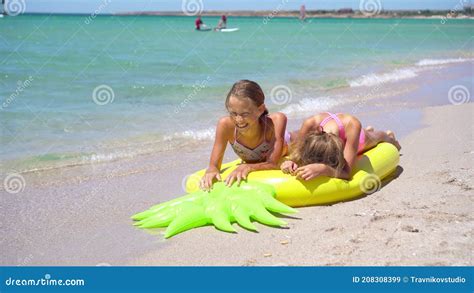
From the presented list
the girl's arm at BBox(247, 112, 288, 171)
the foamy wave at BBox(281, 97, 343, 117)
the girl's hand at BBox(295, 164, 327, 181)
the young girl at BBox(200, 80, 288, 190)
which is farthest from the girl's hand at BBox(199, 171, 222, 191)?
the foamy wave at BBox(281, 97, 343, 117)

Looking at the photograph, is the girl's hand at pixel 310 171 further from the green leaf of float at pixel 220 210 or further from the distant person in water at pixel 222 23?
the distant person in water at pixel 222 23

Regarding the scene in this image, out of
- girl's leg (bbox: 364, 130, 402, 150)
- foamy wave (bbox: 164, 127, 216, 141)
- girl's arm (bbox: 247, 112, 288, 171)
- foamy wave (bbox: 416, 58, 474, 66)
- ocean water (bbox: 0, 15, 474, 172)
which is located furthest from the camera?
foamy wave (bbox: 416, 58, 474, 66)

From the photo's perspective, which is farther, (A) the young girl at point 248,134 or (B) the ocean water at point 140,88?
(B) the ocean water at point 140,88

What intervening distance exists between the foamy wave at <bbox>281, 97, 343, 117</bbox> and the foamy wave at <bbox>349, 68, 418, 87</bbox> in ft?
9.20

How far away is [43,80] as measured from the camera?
11.9 meters

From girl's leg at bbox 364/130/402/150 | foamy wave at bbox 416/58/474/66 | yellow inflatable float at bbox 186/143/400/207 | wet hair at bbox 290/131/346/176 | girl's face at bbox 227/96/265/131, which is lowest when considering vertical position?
yellow inflatable float at bbox 186/143/400/207

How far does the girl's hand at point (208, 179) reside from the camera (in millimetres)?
4426

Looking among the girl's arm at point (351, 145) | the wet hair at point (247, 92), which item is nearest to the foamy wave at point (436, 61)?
the girl's arm at point (351, 145)

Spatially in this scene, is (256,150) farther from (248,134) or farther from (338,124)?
(338,124)

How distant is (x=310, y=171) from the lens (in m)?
4.37

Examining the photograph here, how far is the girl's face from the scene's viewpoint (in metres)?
4.48

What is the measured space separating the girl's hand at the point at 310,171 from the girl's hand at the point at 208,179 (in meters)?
0.67

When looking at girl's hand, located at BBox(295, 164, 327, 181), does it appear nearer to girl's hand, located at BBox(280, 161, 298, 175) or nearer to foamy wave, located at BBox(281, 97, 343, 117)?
girl's hand, located at BBox(280, 161, 298, 175)

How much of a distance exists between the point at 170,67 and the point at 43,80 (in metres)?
4.06
